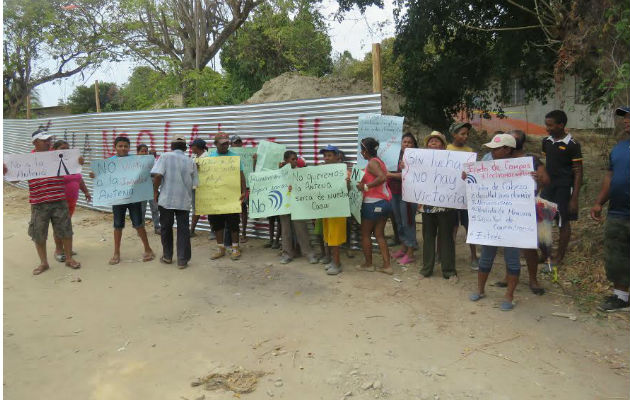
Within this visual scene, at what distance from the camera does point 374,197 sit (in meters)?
5.48

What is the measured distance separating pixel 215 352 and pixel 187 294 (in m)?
1.56

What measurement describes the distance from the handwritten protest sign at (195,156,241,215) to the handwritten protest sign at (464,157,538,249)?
10.7 feet

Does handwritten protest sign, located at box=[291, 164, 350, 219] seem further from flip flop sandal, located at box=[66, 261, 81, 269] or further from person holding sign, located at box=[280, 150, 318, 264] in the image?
flip flop sandal, located at box=[66, 261, 81, 269]

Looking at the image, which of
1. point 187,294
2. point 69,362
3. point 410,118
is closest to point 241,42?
point 410,118

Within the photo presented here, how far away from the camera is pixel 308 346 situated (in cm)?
393

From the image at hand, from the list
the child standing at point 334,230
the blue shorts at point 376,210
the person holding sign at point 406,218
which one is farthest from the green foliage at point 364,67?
the blue shorts at point 376,210

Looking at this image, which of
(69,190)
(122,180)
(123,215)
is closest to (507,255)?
(123,215)

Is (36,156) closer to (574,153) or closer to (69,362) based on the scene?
(69,362)

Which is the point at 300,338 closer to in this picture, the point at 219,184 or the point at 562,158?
the point at 219,184

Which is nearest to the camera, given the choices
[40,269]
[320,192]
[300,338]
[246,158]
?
[300,338]

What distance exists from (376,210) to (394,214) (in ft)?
3.89

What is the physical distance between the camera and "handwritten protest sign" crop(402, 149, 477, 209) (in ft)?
16.6

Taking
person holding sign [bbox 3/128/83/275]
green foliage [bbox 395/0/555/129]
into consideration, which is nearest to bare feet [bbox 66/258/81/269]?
person holding sign [bbox 3/128/83/275]

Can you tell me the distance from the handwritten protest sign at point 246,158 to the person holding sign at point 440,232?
9.37 feet
